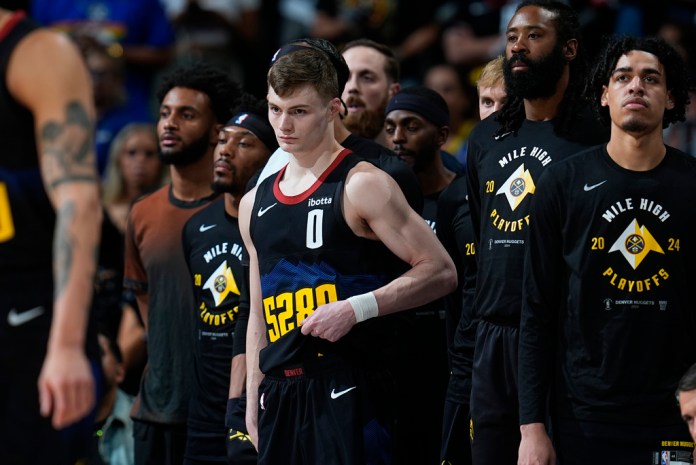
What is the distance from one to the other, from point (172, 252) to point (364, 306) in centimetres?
204

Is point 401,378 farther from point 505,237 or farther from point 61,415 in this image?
point 61,415

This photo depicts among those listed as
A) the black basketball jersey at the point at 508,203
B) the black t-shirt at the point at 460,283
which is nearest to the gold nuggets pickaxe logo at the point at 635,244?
the black basketball jersey at the point at 508,203

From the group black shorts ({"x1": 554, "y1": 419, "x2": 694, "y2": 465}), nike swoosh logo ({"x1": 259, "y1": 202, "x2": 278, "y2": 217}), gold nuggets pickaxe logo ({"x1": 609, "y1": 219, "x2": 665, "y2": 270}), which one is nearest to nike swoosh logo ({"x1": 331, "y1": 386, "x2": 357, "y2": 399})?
nike swoosh logo ({"x1": 259, "y1": 202, "x2": 278, "y2": 217})

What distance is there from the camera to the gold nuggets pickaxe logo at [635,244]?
15.3 ft

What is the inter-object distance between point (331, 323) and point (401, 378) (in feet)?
4.32

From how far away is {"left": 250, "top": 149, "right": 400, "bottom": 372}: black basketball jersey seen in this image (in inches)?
200

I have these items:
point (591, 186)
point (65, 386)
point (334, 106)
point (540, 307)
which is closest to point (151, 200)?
point (334, 106)

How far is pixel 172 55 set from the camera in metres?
11.1

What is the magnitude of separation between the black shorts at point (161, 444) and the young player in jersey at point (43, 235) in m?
2.72

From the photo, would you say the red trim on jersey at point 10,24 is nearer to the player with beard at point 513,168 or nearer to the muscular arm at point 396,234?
the muscular arm at point 396,234

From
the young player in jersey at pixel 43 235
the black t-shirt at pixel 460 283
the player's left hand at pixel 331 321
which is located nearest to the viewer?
the young player in jersey at pixel 43 235

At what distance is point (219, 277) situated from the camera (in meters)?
6.26

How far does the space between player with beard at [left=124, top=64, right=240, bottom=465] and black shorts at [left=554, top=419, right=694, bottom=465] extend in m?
2.56

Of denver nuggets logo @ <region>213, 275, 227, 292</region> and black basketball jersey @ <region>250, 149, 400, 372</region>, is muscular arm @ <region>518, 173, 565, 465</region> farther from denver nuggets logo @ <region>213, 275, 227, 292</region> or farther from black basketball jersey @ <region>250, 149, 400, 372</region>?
denver nuggets logo @ <region>213, 275, 227, 292</region>
